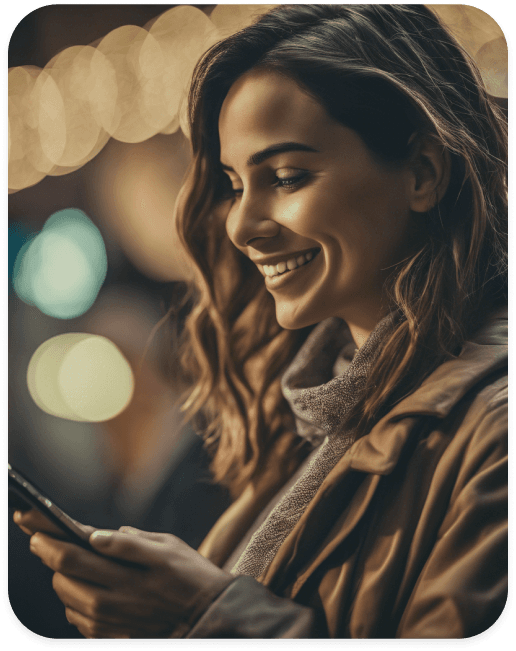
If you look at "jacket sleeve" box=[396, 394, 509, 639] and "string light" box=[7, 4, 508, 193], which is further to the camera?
"string light" box=[7, 4, 508, 193]

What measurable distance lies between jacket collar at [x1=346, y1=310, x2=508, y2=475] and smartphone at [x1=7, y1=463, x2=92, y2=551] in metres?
0.47

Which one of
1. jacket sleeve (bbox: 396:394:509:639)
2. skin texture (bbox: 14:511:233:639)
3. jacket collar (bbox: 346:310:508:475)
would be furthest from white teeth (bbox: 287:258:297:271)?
skin texture (bbox: 14:511:233:639)

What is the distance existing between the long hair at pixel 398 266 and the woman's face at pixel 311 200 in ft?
0.08

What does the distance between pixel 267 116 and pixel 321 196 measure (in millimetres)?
154

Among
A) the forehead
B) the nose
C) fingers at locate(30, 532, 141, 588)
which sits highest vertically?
the forehead

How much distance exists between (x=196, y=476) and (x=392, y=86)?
0.71 m

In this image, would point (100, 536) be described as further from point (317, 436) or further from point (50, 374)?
point (317, 436)

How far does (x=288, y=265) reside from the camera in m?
0.90

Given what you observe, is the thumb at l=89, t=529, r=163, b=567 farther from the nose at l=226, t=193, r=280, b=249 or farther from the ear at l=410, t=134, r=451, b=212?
the ear at l=410, t=134, r=451, b=212

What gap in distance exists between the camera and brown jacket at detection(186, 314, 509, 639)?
81 centimetres

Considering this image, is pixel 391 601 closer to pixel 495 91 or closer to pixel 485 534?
pixel 485 534

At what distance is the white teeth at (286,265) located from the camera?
89 cm

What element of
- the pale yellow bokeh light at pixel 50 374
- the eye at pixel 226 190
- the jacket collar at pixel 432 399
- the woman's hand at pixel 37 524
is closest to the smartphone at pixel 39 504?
the woman's hand at pixel 37 524

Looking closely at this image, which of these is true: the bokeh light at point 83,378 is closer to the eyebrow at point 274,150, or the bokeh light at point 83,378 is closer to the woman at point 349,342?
the woman at point 349,342
